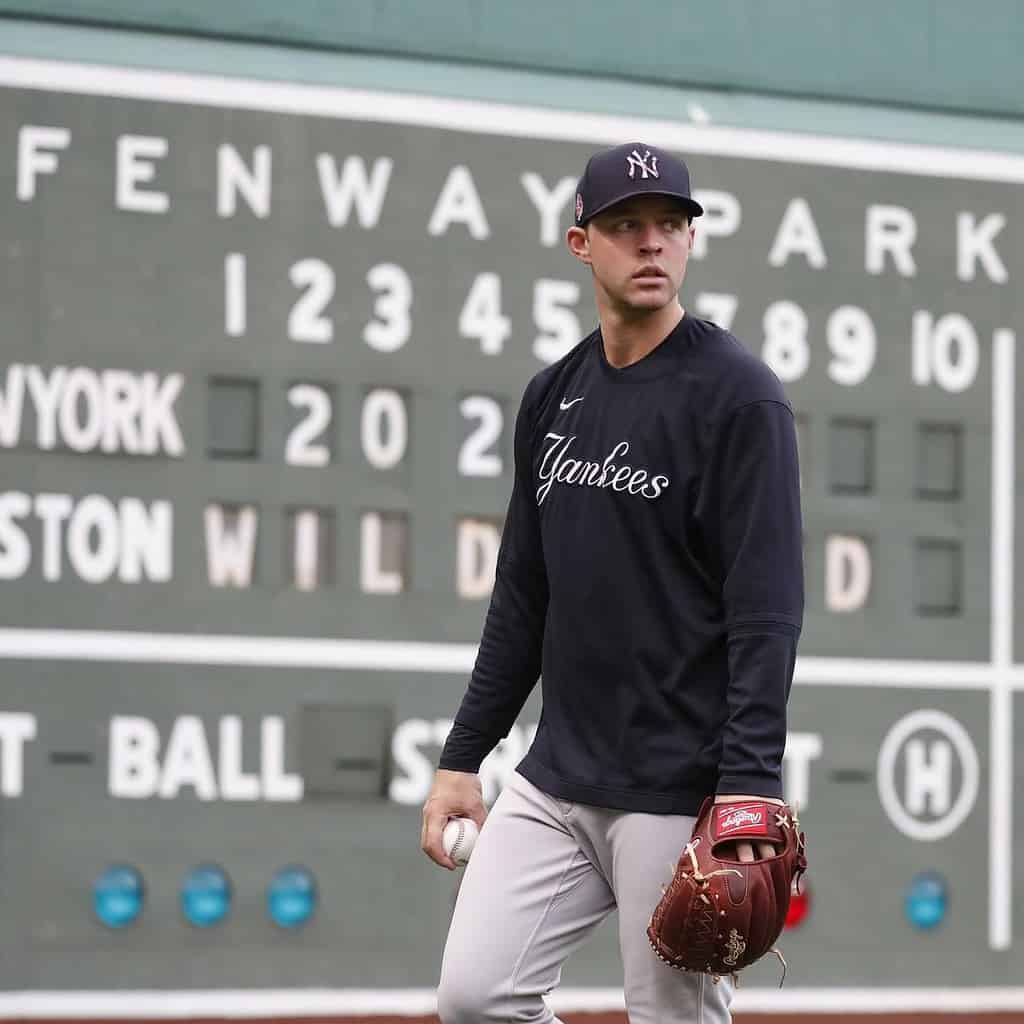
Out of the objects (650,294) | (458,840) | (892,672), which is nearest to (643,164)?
(650,294)

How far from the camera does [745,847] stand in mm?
2932

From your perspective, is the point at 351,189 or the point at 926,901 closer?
the point at 351,189

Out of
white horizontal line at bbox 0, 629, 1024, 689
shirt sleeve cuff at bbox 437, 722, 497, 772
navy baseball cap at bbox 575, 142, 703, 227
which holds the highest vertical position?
navy baseball cap at bbox 575, 142, 703, 227

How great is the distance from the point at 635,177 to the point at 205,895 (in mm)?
3111

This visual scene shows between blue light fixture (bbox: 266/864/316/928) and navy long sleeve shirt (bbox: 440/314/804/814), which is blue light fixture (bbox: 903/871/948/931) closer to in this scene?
blue light fixture (bbox: 266/864/316/928)

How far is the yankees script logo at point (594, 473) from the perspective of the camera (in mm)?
3080

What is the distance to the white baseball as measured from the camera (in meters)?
3.44

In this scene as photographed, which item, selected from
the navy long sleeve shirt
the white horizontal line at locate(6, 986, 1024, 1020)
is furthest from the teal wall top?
the navy long sleeve shirt

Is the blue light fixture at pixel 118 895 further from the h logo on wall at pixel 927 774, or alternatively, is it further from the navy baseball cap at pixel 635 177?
the navy baseball cap at pixel 635 177

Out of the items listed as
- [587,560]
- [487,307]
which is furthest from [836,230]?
[587,560]

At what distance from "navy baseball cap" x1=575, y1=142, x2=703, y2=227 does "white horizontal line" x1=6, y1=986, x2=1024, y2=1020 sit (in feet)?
10.4

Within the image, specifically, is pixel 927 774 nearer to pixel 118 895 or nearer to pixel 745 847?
pixel 118 895

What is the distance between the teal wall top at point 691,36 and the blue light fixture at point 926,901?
2.32 metres

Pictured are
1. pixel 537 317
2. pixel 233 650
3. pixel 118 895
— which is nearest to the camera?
pixel 118 895
